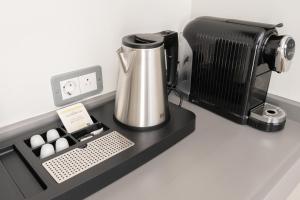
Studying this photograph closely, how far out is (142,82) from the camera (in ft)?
2.17

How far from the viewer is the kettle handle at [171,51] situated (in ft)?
2.44

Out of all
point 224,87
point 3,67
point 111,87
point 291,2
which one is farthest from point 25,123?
point 291,2

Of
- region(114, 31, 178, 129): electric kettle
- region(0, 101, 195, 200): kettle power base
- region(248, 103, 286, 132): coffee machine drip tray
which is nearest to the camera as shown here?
region(0, 101, 195, 200): kettle power base

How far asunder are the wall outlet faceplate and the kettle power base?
2.9 inches

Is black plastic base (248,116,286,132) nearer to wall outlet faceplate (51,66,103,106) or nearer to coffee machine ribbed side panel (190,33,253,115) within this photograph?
coffee machine ribbed side panel (190,33,253,115)

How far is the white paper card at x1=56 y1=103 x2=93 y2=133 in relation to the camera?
0.71 m

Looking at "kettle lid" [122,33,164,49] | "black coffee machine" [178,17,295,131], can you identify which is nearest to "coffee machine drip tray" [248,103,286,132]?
"black coffee machine" [178,17,295,131]

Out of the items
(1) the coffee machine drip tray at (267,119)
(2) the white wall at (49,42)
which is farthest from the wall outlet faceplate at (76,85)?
(1) the coffee machine drip tray at (267,119)

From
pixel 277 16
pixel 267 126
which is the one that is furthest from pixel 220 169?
pixel 277 16

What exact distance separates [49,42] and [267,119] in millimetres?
619

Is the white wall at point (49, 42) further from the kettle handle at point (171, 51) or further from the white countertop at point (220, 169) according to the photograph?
the white countertop at point (220, 169)

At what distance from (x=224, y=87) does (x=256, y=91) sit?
0.30 ft

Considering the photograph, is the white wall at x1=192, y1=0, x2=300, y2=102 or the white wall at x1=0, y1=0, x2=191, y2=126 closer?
the white wall at x1=0, y1=0, x2=191, y2=126

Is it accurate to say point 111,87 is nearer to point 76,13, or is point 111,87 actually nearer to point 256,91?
point 76,13
